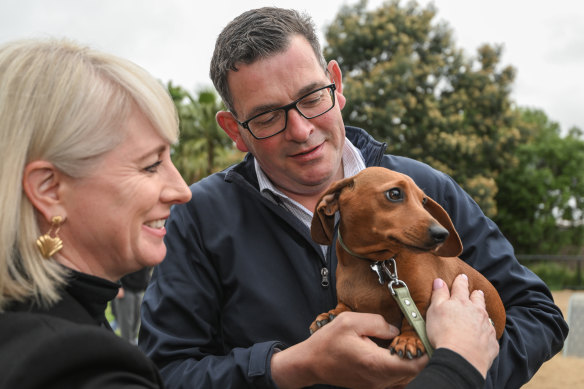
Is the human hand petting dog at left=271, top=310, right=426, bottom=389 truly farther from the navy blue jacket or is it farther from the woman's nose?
the woman's nose

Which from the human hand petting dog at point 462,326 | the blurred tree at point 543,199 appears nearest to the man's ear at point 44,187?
the human hand petting dog at point 462,326

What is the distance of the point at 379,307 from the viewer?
2197 millimetres

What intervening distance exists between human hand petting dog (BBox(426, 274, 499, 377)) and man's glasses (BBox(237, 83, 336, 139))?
93 centimetres

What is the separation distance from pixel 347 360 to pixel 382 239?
0.48 m

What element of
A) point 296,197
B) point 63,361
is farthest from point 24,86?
point 296,197

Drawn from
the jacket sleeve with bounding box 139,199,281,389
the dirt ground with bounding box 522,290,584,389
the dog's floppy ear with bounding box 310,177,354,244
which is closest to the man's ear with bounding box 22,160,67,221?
the jacket sleeve with bounding box 139,199,281,389

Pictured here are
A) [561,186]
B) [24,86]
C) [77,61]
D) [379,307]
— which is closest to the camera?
[24,86]

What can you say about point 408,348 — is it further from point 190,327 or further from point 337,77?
point 337,77

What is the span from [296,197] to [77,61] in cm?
133

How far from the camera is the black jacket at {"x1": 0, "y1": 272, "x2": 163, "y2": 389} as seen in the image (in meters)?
1.27

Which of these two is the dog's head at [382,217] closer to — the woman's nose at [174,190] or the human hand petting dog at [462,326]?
the human hand petting dog at [462,326]

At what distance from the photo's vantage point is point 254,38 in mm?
2482

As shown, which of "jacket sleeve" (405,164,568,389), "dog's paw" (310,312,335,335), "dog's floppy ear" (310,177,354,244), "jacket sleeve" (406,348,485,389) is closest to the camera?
"jacket sleeve" (406,348,485,389)

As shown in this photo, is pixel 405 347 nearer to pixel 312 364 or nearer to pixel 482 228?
pixel 312 364
